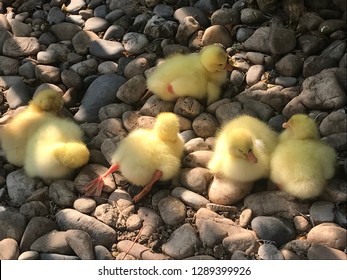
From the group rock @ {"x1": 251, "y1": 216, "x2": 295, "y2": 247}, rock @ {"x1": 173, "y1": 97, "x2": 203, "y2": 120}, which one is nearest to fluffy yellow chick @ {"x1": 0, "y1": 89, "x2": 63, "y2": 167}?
A: rock @ {"x1": 173, "y1": 97, "x2": 203, "y2": 120}

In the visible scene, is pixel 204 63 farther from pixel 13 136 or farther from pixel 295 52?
pixel 13 136

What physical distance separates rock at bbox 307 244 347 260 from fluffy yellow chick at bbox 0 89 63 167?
5.03ft

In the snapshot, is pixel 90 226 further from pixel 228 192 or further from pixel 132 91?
pixel 132 91

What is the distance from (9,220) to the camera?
8.10 ft

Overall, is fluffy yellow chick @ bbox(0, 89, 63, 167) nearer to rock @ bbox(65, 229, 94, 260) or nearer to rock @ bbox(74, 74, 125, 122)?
rock @ bbox(74, 74, 125, 122)

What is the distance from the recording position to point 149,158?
2.54 meters

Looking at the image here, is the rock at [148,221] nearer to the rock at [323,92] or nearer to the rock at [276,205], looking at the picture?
the rock at [276,205]

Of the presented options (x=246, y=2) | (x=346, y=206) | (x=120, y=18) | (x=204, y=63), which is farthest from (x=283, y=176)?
(x=120, y=18)

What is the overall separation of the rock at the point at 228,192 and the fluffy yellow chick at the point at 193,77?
64 cm

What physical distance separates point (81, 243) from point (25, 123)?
850 mm

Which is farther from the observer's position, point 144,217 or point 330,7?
point 330,7

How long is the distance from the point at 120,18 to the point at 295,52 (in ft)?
4.08

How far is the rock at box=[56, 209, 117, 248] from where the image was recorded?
2395 millimetres

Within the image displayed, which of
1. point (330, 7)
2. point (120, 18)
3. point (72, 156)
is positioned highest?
point (330, 7)
